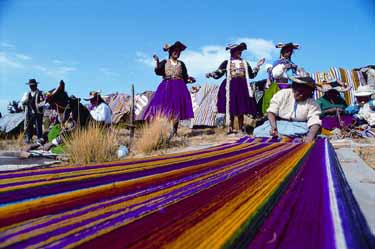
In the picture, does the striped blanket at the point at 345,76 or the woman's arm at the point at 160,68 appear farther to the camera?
the striped blanket at the point at 345,76

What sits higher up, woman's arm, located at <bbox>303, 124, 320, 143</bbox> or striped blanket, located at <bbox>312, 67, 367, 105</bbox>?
striped blanket, located at <bbox>312, 67, 367, 105</bbox>

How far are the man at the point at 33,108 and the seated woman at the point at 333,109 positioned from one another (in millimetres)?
5937

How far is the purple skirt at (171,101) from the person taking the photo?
615cm

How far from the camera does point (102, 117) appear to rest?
18.1 feet

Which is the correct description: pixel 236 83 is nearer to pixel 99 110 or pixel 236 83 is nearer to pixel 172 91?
pixel 172 91

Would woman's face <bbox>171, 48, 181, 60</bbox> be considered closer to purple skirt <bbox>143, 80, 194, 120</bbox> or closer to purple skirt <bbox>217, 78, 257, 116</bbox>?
purple skirt <bbox>143, 80, 194, 120</bbox>

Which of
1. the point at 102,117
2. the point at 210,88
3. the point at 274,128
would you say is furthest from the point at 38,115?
the point at 274,128

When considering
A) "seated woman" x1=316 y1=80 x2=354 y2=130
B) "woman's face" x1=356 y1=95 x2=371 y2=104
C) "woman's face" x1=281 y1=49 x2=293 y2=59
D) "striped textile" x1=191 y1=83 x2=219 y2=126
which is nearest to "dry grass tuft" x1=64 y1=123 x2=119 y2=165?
"woman's face" x1=281 y1=49 x2=293 y2=59

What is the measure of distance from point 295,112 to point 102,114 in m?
2.96

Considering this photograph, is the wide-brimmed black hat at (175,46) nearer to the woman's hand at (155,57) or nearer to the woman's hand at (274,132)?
the woman's hand at (155,57)

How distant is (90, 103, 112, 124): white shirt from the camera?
18.1 ft

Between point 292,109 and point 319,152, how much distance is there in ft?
5.20

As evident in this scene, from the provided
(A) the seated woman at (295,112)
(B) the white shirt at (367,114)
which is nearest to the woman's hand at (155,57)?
(A) the seated woman at (295,112)

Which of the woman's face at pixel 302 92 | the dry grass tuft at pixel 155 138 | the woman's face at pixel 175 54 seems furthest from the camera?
the woman's face at pixel 175 54
